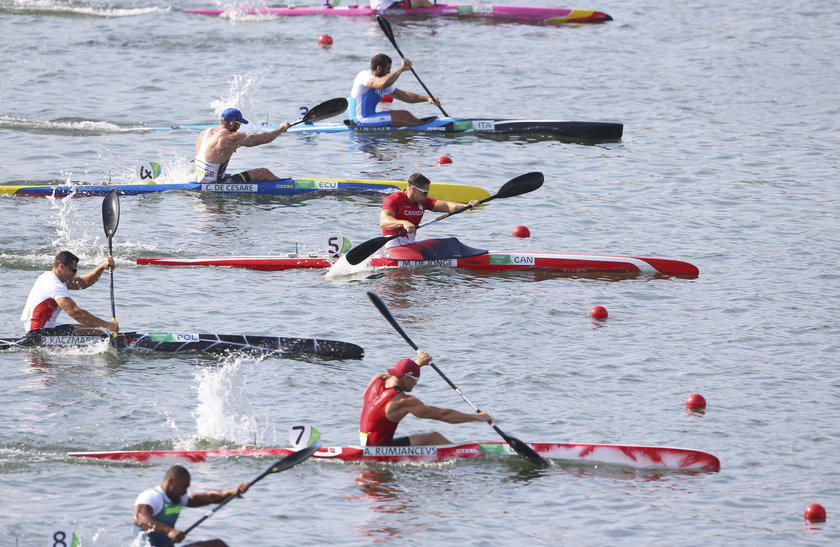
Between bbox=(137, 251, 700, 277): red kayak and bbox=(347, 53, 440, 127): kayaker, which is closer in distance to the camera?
bbox=(137, 251, 700, 277): red kayak

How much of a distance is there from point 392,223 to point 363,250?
800 mm

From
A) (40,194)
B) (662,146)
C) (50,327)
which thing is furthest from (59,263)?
(662,146)

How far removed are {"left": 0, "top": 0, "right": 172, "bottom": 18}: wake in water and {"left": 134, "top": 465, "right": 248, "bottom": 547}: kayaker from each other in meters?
28.5

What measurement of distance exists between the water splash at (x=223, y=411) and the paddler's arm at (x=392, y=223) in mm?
4625

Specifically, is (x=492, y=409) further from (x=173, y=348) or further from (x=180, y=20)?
(x=180, y=20)

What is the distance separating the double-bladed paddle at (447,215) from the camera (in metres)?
18.0

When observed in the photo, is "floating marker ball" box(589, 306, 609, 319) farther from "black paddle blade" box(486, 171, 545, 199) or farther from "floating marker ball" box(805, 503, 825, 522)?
"floating marker ball" box(805, 503, 825, 522)

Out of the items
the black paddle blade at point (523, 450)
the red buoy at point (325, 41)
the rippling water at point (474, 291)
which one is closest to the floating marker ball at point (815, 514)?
the rippling water at point (474, 291)

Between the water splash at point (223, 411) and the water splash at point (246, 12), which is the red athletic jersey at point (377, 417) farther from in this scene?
the water splash at point (246, 12)

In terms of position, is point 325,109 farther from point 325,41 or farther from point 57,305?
point 325,41

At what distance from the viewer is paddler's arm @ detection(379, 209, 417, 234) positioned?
730 inches

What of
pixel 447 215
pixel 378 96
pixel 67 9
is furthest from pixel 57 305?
pixel 67 9

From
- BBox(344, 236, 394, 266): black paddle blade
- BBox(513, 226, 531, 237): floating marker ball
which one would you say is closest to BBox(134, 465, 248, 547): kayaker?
BBox(344, 236, 394, 266): black paddle blade

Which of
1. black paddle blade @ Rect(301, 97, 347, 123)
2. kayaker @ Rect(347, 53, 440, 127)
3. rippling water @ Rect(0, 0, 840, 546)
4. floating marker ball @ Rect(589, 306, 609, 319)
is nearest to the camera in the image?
rippling water @ Rect(0, 0, 840, 546)
